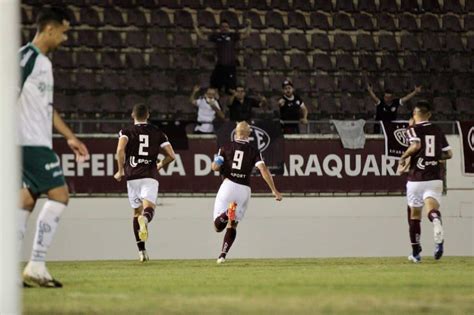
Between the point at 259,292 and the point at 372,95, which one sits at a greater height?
the point at 372,95

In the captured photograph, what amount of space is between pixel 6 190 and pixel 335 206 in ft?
52.6

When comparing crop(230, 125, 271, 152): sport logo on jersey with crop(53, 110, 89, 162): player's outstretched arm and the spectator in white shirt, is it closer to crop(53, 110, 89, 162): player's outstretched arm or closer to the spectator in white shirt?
the spectator in white shirt

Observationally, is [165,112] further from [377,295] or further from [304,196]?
[377,295]

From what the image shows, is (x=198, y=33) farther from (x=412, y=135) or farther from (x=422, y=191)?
(x=422, y=191)

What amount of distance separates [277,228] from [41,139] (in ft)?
39.8

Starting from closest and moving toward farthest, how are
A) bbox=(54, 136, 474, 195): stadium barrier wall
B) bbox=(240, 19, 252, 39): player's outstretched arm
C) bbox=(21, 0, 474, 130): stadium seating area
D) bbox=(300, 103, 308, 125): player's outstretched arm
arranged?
bbox=(54, 136, 474, 195): stadium barrier wall, bbox=(300, 103, 308, 125): player's outstretched arm, bbox=(21, 0, 474, 130): stadium seating area, bbox=(240, 19, 252, 39): player's outstretched arm

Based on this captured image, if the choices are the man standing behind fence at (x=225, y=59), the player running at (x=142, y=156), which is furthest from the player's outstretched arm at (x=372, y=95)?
the player running at (x=142, y=156)

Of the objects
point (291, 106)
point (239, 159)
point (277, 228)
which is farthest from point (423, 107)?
point (291, 106)

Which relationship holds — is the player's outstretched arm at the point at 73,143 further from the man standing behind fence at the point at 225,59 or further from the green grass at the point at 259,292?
the man standing behind fence at the point at 225,59

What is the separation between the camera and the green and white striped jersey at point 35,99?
10.5 m

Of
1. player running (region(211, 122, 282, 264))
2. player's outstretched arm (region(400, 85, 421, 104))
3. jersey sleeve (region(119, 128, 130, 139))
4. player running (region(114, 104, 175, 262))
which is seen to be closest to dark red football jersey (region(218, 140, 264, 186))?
player running (region(211, 122, 282, 264))

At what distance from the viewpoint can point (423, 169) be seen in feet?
58.7

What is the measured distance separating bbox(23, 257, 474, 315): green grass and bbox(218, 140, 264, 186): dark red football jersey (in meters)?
3.38

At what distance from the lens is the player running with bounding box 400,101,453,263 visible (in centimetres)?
1773
